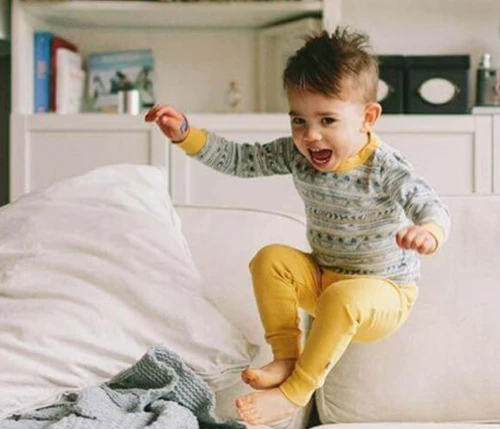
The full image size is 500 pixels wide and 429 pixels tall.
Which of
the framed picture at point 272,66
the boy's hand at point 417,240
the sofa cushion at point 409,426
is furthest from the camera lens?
the framed picture at point 272,66

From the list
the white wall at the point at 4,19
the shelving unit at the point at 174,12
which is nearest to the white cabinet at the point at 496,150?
the shelving unit at the point at 174,12

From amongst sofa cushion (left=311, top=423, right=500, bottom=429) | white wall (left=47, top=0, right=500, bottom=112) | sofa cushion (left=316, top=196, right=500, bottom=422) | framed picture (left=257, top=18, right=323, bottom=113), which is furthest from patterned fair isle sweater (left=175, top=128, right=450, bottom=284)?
white wall (left=47, top=0, right=500, bottom=112)

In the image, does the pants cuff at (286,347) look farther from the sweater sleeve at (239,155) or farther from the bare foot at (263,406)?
the sweater sleeve at (239,155)

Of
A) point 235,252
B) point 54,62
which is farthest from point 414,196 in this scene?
point 54,62

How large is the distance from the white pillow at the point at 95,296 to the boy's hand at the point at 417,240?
1.36ft

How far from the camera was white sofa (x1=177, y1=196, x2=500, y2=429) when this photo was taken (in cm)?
147

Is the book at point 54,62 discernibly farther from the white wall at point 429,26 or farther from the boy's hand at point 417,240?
the boy's hand at point 417,240

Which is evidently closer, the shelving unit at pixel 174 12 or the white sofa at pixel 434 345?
the white sofa at pixel 434 345

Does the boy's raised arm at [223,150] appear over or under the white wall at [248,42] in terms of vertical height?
under

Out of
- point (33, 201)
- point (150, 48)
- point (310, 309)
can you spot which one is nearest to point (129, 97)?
point (150, 48)

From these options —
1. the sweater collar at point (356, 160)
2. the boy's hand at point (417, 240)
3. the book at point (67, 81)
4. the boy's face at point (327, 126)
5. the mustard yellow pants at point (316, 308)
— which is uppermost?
the book at point (67, 81)

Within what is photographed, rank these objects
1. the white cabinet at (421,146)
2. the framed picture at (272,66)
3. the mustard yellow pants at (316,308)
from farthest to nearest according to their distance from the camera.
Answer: the framed picture at (272,66), the white cabinet at (421,146), the mustard yellow pants at (316,308)

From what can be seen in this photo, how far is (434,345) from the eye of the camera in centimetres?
149

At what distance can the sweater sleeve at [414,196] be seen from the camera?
1.17 meters
